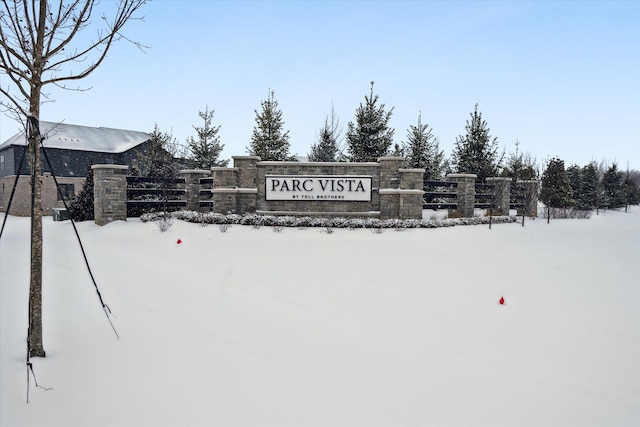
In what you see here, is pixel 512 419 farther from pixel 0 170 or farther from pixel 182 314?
pixel 0 170

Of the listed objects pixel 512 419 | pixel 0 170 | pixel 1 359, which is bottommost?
pixel 512 419

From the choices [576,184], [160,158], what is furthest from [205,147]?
[576,184]

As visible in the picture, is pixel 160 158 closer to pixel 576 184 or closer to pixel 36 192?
pixel 36 192

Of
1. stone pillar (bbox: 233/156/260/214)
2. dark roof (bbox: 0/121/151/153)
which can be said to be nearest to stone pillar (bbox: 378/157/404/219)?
stone pillar (bbox: 233/156/260/214)

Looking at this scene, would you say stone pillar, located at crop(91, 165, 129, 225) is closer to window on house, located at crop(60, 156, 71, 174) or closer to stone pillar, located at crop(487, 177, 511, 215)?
window on house, located at crop(60, 156, 71, 174)

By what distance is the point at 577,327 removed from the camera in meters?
6.68

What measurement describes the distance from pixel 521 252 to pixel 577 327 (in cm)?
625

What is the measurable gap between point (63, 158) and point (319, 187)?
2470 cm

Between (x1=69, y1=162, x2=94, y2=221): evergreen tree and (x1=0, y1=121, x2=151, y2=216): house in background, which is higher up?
(x1=0, y1=121, x2=151, y2=216): house in background

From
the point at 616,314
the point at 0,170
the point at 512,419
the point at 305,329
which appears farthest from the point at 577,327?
the point at 0,170

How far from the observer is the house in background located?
2827cm

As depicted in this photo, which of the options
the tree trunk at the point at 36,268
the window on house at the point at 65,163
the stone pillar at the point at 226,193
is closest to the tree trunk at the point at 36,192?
the tree trunk at the point at 36,268

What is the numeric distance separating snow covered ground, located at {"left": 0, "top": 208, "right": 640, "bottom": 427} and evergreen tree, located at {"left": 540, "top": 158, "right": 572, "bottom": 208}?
70.7ft

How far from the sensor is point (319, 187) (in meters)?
16.1
